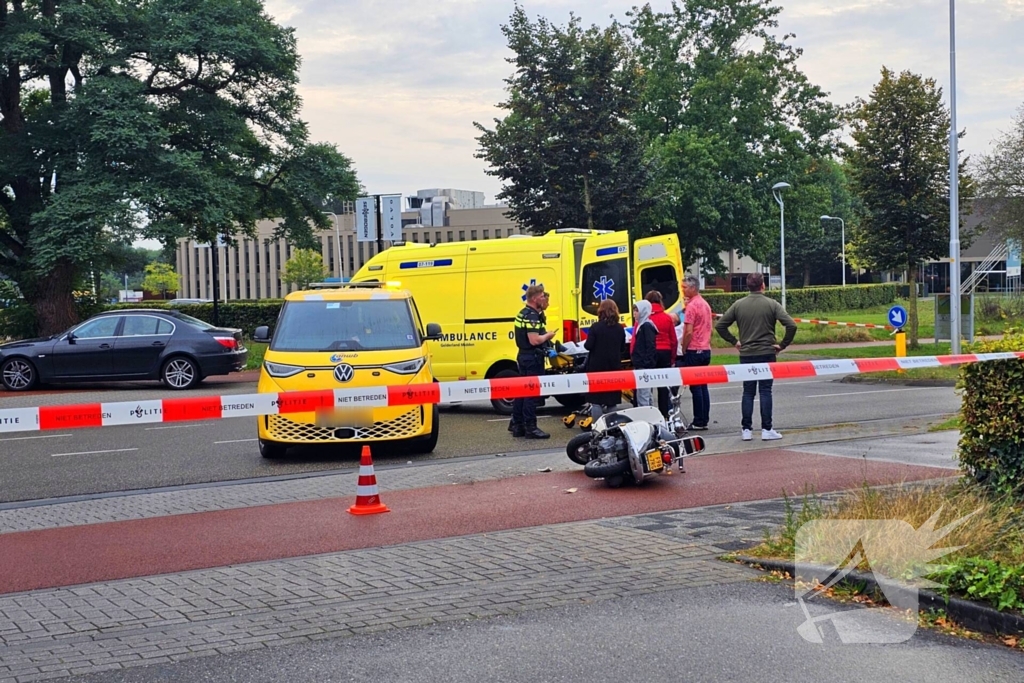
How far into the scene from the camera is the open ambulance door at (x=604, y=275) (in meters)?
16.2

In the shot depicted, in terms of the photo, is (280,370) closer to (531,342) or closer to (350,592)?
(531,342)

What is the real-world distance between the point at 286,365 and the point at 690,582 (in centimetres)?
645

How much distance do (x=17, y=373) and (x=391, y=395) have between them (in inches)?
601

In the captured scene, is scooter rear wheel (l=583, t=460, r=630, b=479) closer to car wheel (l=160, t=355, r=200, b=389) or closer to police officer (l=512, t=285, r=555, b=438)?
police officer (l=512, t=285, r=555, b=438)

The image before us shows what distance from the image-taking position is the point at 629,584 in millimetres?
6363

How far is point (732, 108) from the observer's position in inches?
1973

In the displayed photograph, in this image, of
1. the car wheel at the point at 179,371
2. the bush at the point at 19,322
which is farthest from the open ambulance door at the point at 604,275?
the bush at the point at 19,322

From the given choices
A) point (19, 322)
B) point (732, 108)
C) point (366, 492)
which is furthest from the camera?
point (732, 108)

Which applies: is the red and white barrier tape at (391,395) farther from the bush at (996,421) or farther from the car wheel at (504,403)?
the car wheel at (504,403)

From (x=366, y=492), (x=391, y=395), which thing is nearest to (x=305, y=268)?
(x=391, y=395)

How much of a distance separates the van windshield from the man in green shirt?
363cm

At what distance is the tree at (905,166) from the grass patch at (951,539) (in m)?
19.9

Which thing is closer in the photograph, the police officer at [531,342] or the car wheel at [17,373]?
the police officer at [531,342]

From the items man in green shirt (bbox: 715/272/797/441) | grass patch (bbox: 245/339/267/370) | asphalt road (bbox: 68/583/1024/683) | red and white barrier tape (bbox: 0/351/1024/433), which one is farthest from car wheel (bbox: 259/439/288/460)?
grass patch (bbox: 245/339/267/370)
